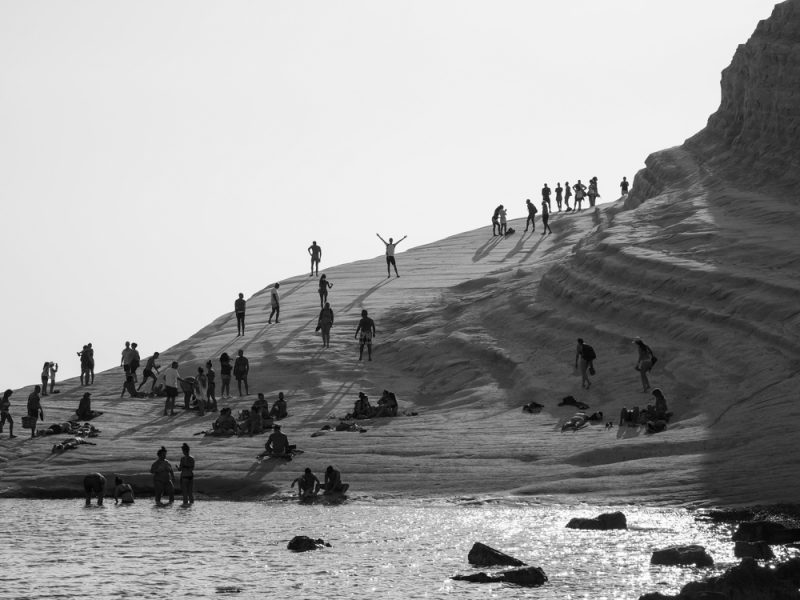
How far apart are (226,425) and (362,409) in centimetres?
361

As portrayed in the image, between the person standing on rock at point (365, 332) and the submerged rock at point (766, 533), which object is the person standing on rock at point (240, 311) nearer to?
the person standing on rock at point (365, 332)

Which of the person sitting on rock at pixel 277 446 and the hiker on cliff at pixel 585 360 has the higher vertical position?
the hiker on cliff at pixel 585 360

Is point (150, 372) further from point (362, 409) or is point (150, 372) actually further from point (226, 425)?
point (362, 409)

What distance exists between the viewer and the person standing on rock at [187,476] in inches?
1180

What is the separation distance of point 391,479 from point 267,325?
2010 centimetres

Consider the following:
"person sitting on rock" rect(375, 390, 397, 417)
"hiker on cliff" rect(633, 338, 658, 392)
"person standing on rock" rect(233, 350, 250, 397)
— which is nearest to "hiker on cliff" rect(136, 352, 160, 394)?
"person standing on rock" rect(233, 350, 250, 397)

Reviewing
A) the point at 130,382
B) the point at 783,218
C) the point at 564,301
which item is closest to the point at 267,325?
the point at 130,382

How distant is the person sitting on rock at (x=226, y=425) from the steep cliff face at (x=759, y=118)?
19601 millimetres

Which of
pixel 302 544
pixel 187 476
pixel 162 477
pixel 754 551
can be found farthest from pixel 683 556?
pixel 162 477

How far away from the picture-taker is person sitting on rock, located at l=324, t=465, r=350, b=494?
30.1 meters

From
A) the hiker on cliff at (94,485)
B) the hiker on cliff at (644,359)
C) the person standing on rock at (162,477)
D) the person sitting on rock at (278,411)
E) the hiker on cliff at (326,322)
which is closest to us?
the person standing on rock at (162,477)

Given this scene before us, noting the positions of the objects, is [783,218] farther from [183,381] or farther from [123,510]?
[123,510]

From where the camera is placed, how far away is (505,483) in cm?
2986

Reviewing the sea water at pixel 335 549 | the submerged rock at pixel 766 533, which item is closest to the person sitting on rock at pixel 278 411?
the sea water at pixel 335 549
